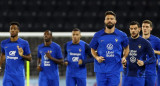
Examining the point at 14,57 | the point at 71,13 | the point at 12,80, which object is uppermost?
the point at 71,13

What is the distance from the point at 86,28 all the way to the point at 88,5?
1.53 metres

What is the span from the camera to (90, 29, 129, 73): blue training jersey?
6.03m

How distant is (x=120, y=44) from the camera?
6160mm

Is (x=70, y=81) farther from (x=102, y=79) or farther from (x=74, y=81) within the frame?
(x=102, y=79)

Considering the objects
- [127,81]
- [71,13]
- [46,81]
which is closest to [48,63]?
[46,81]

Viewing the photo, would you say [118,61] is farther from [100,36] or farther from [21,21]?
[21,21]

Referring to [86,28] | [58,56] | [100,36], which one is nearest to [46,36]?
[58,56]

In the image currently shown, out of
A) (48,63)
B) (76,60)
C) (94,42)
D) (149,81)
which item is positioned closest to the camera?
(94,42)

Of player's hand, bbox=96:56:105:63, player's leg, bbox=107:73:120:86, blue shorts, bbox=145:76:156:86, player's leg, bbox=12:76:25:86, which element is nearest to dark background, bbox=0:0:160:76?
blue shorts, bbox=145:76:156:86

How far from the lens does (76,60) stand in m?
8.32

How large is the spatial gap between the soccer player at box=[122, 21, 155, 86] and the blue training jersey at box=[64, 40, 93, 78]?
1.47 m

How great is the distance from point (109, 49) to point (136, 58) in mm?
1019

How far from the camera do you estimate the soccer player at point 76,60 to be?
8.21m

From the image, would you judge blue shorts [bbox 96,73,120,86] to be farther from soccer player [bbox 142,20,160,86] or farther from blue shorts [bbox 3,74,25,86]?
blue shorts [bbox 3,74,25,86]
